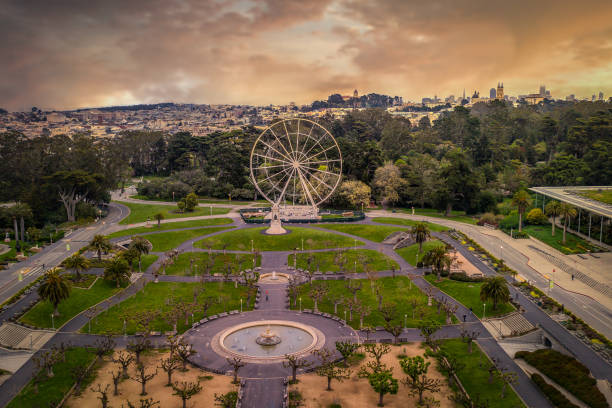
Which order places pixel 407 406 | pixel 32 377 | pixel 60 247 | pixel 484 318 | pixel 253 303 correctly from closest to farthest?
pixel 407 406, pixel 32 377, pixel 484 318, pixel 253 303, pixel 60 247

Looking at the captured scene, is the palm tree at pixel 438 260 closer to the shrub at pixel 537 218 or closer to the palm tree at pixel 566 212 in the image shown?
the palm tree at pixel 566 212

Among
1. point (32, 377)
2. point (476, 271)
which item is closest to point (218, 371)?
point (32, 377)

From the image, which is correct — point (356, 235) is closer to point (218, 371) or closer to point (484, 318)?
point (484, 318)

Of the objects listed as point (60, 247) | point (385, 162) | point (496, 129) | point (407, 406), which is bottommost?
point (407, 406)

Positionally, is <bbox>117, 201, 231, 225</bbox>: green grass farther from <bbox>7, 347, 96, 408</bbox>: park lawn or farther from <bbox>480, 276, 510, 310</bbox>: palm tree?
<bbox>480, 276, 510, 310</bbox>: palm tree

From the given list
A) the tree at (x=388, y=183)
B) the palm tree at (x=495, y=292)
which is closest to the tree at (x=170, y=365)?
the palm tree at (x=495, y=292)

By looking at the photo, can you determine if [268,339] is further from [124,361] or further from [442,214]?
[442,214]

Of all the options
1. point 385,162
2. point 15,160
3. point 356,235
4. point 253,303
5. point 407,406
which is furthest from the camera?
point 385,162
